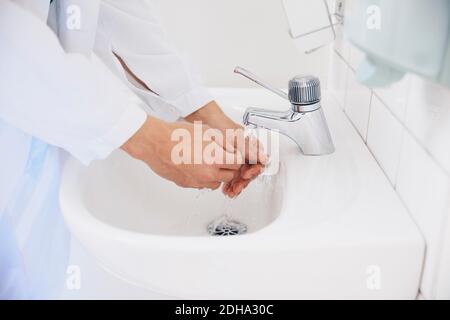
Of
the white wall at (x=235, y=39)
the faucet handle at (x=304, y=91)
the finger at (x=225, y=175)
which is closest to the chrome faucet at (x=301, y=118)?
the faucet handle at (x=304, y=91)

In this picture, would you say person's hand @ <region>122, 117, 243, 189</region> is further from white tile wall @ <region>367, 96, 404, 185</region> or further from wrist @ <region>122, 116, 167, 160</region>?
white tile wall @ <region>367, 96, 404, 185</region>

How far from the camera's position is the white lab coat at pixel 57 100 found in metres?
0.46

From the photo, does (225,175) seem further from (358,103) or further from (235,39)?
(235,39)

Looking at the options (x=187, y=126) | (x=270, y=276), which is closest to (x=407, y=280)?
(x=270, y=276)

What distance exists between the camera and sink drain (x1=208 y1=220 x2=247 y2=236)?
707 millimetres

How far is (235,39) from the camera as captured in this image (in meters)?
0.91

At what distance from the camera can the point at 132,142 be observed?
1.65 ft

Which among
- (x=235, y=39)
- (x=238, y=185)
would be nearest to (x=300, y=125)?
(x=238, y=185)

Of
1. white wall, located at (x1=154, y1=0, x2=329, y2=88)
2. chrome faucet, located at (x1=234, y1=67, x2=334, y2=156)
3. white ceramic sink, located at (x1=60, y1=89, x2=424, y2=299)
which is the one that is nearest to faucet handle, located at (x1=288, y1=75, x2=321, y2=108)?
chrome faucet, located at (x1=234, y1=67, x2=334, y2=156)

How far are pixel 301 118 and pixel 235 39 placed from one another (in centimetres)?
34

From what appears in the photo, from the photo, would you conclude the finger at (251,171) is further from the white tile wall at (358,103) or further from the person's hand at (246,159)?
the white tile wall at (358,103)

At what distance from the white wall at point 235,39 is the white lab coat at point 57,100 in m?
0.19

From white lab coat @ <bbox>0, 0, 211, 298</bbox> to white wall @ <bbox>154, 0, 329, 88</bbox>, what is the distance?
0.19 meters
